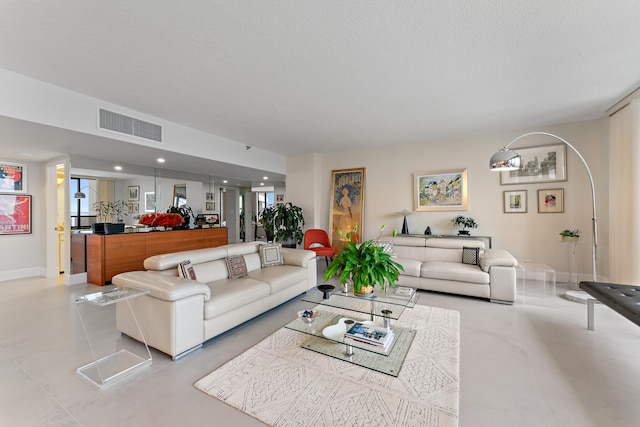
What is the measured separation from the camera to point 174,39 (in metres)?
2.19

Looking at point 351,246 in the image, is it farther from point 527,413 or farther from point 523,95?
point 523,95

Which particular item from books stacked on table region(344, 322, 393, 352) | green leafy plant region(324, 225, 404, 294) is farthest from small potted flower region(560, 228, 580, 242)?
books stacked on table region(344, 322, 393, 352)

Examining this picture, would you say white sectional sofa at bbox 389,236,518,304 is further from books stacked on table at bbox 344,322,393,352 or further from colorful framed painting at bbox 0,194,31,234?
colorful framed painting at bbox 0,194,31,234

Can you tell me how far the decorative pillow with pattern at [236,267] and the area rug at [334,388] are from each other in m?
1.11

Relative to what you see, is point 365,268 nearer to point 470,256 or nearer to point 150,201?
point 470,256

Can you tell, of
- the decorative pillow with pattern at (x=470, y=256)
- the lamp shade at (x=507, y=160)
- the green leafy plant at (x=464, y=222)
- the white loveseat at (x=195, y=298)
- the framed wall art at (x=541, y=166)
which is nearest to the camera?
the white loveseat at (x=195, y=298)

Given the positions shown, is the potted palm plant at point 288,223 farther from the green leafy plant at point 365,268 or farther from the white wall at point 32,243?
the white wall at point 32,243

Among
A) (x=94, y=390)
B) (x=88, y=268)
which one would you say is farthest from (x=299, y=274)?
(x=88, y=268)

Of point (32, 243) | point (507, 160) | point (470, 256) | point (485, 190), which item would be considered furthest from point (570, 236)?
point (32, 243)

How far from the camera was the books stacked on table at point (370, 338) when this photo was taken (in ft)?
6.87

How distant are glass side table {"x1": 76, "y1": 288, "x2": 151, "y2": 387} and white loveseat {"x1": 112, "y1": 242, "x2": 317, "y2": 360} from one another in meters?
0.13

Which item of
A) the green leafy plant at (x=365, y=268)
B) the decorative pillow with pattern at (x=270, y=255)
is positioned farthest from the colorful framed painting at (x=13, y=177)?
the green leafy plant at (x=365, y=268)

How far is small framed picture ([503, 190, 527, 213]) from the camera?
471cm

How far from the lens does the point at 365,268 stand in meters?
2.61
